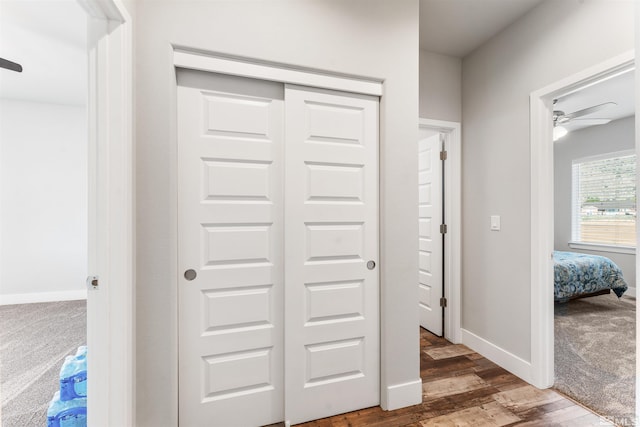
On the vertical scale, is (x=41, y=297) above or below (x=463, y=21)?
below

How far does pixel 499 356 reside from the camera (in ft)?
7.57

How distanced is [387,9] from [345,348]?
2102 millimetres

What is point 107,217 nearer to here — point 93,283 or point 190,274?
point 93,283

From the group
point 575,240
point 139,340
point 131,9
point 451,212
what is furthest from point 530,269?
point 575,240

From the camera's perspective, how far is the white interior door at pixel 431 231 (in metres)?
2.81

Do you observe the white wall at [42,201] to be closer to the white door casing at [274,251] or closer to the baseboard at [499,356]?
the white door casing at [274,251]

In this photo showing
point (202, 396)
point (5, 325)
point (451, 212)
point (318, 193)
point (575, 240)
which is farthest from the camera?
point (575, 240)

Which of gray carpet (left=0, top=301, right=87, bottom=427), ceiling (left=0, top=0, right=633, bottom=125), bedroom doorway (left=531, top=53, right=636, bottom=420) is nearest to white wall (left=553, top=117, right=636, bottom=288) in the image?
bedroom doorway (left=531, top=53, right=636, bottom=420)

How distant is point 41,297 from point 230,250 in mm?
4002

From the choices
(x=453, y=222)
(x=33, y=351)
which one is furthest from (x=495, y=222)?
(x=33, y=351)

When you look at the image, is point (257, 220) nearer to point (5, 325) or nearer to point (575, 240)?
point (5, 325)

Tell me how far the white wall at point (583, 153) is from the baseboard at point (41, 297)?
7.84 m

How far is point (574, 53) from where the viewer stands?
5.97 ft

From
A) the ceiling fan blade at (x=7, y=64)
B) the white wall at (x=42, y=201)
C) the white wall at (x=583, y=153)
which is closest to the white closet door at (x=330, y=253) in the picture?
the ceiling fan blade at (x=7, y=64)
